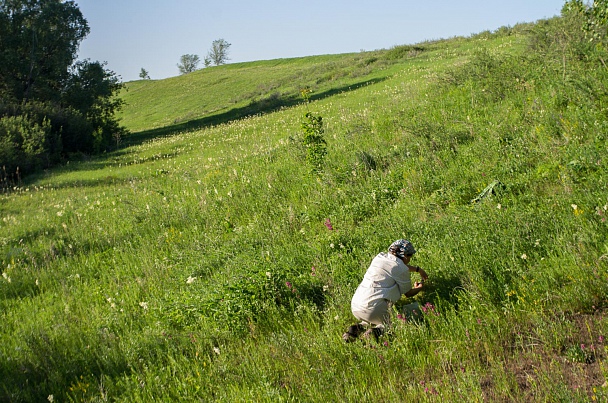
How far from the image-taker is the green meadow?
4785mm

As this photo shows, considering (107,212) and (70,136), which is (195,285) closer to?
(107,212)

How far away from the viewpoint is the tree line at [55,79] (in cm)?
3078

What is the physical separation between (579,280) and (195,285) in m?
4.97

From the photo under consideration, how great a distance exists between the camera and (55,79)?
37875 millimetres

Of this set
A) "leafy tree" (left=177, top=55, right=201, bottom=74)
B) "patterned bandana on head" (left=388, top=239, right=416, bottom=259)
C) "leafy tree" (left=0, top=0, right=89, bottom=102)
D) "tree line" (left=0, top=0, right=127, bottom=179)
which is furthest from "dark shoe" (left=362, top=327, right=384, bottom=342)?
"leafy tree" (left=177, top=55, right=201, bottom=74)

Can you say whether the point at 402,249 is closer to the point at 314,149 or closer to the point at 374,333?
the point at 374,333

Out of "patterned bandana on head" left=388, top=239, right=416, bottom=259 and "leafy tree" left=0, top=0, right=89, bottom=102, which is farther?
"leafy tree" left=0, top=0, right=89, bottom=102

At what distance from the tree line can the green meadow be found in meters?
16.6

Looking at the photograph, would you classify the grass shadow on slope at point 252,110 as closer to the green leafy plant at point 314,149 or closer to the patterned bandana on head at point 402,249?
the green leafy plant at point 314,149

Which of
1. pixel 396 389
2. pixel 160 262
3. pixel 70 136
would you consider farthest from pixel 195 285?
pixel 70 136

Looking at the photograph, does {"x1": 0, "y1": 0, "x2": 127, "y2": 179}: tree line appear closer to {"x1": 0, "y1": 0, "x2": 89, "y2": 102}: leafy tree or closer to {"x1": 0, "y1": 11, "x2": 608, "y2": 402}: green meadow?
{"x1": 0, "y1": 0, "x2": 89, "y2": 102}: leafy tree

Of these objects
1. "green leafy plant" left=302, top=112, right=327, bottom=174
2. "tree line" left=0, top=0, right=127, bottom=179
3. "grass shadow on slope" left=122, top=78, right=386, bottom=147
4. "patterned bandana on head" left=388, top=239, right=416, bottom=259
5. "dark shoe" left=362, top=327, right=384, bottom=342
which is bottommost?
"dark shoe" left=362, top=327, right=384, bottom=342

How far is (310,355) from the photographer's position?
5.36 meters

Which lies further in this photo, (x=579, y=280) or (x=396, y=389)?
(x=579, y=280)
